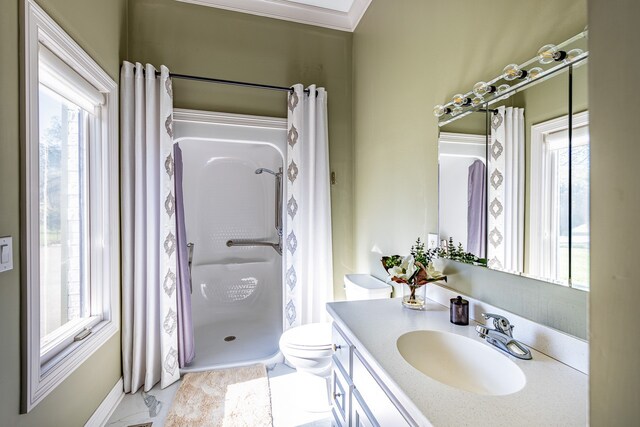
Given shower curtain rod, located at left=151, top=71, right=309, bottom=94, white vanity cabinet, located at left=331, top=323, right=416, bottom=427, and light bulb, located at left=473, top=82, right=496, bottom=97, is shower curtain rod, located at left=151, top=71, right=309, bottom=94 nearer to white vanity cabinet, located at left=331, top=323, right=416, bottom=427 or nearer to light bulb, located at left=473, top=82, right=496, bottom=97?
light bulb, located at left=473, top=82, right=496, bottom=97

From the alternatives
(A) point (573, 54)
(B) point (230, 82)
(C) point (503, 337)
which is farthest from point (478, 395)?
(B) point (230, 82)

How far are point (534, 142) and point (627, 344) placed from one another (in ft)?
2.90

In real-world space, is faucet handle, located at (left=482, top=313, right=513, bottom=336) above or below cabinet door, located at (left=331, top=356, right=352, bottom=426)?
above

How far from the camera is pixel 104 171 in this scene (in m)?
1.80

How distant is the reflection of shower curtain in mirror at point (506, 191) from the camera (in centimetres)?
106

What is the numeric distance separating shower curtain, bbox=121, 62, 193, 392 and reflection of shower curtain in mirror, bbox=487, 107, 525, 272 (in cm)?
194

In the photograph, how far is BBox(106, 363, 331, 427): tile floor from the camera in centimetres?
171

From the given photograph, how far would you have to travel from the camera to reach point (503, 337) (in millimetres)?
942

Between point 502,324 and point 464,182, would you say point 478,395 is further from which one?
point 464,182

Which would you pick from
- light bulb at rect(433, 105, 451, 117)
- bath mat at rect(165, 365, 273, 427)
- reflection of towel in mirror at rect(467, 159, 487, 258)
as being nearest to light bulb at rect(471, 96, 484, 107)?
light bulb at rect(433, 105, 451, 117)

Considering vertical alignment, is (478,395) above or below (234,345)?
above

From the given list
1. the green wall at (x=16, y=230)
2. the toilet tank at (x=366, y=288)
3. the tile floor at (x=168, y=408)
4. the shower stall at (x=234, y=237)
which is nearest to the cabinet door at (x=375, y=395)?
the toilet tank at (x=366, y=288)

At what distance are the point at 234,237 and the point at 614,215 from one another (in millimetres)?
3448

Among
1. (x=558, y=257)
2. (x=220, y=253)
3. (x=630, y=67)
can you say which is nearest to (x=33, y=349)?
(x=630, y=67)
